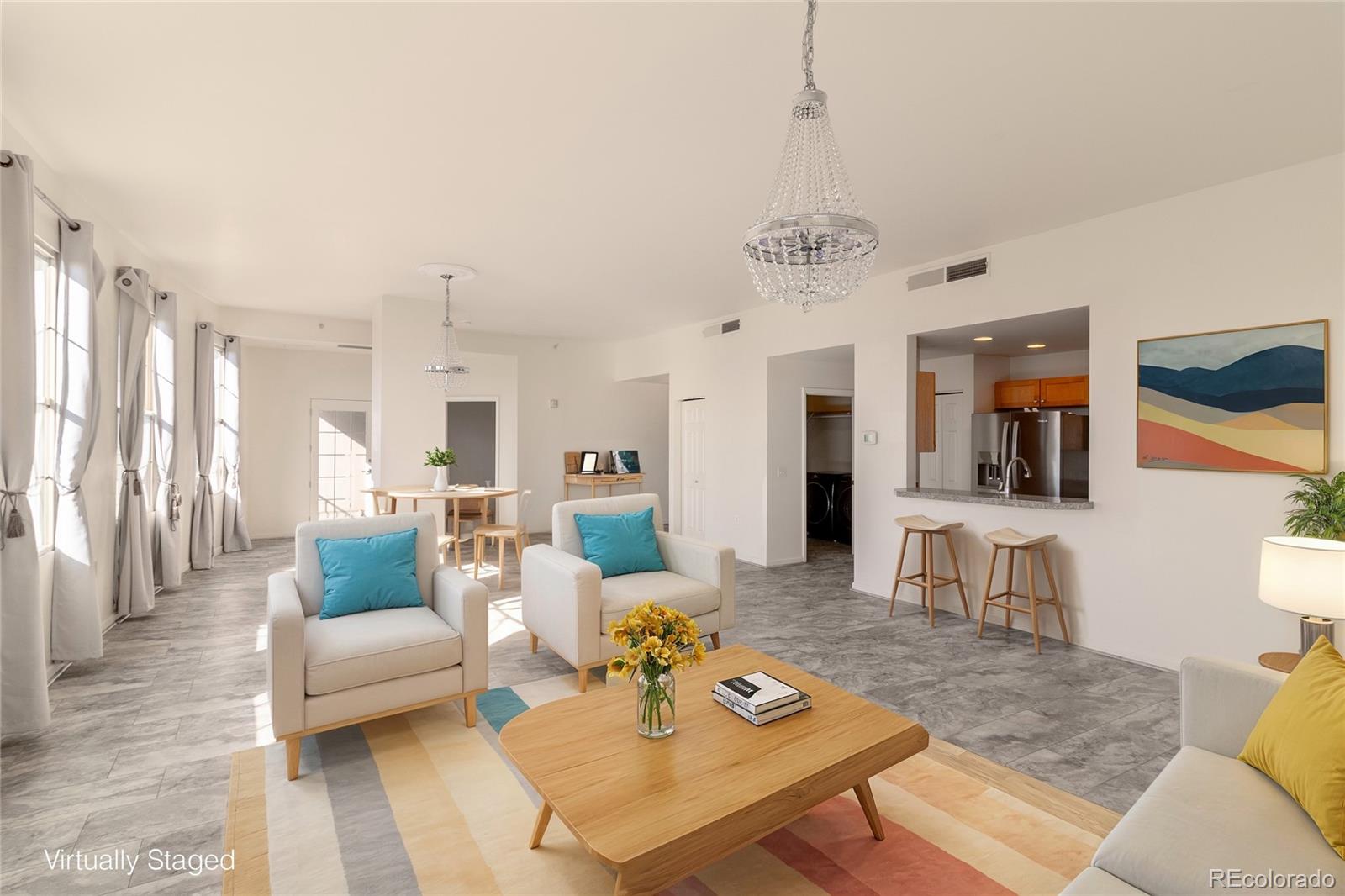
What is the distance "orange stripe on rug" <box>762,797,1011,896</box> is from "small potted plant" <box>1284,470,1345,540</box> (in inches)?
101

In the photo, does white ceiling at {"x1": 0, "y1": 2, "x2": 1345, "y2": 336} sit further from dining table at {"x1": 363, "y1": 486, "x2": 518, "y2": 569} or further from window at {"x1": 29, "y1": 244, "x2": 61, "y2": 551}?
dining table at {"x1": 363, "y1": 486, "x2": 518, "y2": 569}

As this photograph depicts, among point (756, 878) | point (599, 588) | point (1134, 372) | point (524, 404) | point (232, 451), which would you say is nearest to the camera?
point (756, 878)

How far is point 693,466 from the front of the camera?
8.41 m

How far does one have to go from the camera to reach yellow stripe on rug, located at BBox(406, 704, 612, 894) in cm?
203

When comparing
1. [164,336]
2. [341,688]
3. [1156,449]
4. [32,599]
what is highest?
[164,336]

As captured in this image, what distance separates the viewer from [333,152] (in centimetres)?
330

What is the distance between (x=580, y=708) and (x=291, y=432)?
7.90 m

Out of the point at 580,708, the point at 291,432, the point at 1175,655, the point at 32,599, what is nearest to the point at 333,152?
the point at 32,599

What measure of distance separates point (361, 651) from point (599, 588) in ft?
3.98

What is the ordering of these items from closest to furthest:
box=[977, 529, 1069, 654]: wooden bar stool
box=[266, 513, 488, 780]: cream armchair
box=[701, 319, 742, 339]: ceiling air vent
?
1. box=[266, 513, 488, 780]: cream armchair
2. box=[977, 529, 1069, 654]: wooden bar stool
3. box=[701, 319, 742, 339]: ceiling air vent

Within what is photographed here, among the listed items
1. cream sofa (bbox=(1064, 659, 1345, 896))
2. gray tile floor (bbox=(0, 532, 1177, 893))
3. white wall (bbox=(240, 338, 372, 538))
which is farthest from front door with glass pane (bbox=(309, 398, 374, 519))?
cream sofa (bbox=(1064, 659, 1345, 896))

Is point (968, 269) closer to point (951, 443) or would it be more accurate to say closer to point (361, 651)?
point (951, 443)

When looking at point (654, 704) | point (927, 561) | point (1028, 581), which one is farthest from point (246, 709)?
point (1028, 581)

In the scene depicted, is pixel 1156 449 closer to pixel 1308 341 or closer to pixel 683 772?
pixel 1308 341
